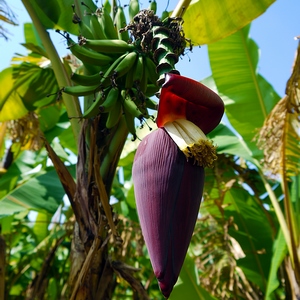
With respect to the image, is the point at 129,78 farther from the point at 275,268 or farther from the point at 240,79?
the point at 240,79

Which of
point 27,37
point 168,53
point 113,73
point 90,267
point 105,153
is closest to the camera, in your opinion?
point 168,53

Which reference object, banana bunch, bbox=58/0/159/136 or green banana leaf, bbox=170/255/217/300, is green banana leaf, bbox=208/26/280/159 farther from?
banana bunch, bbox=58/0/159/136

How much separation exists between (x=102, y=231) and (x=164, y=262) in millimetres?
508

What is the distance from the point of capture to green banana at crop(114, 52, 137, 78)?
2.85 ft

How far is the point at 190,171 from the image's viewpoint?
0.57 metres

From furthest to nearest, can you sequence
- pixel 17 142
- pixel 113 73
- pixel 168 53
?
pixel 17 142 → pixel 113 73 → pixel 168 53

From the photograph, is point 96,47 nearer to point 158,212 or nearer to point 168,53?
point 168,53

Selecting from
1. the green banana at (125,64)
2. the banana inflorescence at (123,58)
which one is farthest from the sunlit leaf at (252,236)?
the green banana at (125,64)

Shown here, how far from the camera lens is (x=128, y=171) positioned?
2695 mm

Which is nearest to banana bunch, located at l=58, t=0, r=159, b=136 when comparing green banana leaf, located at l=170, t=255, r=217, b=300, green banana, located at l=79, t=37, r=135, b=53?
green banana, located at l=79, t=37, r=135, b=53

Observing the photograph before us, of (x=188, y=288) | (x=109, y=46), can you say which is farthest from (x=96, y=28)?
(x=188, y=288)

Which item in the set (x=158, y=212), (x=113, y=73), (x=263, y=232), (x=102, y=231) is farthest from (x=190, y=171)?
(x=263, y=232)

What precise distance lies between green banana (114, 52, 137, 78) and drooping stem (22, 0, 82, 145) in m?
0.29

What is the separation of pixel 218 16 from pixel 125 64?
1.91 feet
